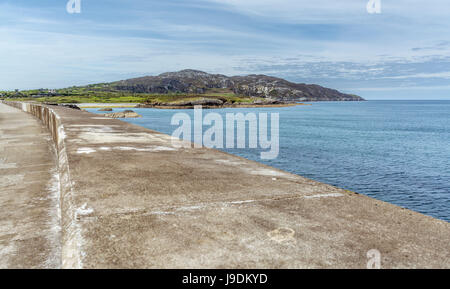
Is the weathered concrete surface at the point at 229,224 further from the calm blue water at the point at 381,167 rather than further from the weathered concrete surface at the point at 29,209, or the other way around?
the calm blue water at the point at 381,167

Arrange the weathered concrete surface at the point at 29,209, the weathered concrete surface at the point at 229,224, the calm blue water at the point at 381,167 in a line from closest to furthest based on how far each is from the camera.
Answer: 1. the weathered concrete surface at the point at 229,224
2. the weathered concrete surface at the point at 29,209
3. the calm blue water at the point at 381,167

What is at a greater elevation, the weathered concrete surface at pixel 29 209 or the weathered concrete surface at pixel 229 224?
the weathered concrete surface at pixel 229 224

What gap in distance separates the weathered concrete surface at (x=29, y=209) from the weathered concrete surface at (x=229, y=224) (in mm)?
645

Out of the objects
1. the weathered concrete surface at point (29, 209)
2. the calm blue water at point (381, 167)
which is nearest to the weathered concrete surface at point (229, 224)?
the weathered concrete surface at point (29, 209)

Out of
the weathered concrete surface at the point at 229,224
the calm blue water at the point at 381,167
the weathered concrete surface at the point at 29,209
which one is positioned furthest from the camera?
the calm blue water at the point at 381,167

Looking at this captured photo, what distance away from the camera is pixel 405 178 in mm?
19172

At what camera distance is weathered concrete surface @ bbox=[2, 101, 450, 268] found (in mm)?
2521

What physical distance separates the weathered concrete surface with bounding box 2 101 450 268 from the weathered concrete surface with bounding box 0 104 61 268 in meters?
0.64

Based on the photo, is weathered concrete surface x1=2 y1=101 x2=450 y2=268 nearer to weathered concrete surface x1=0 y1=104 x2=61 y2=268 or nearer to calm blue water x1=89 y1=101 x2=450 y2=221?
weathered concrete surface x1=0 y1=104 x2=61 y2=268

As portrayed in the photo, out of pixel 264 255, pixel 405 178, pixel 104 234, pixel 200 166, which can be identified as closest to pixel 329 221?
pixel 264 255

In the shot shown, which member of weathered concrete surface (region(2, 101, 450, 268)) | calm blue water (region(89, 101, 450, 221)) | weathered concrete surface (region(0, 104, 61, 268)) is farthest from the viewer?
calm blue water (region(89, 101, 450, 221))

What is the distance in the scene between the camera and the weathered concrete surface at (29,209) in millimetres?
3660

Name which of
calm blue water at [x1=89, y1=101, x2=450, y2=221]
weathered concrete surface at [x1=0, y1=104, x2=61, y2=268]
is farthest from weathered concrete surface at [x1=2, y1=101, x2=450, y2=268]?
A: calm blue water at [x1=89, y1=101, x2=450, y2=221]
